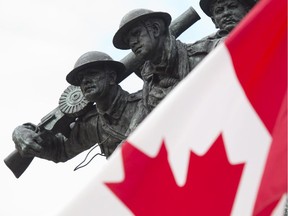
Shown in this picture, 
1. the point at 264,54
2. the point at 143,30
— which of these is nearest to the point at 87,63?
the point at 143,30

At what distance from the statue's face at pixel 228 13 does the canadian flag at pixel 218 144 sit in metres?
4.09

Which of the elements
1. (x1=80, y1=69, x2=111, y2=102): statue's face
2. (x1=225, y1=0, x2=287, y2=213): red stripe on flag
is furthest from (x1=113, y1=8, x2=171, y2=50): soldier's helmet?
(x1=225, y1=0, x2=287, y2=213): red stripe on flag

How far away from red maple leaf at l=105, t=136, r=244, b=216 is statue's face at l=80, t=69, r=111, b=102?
5186 mm

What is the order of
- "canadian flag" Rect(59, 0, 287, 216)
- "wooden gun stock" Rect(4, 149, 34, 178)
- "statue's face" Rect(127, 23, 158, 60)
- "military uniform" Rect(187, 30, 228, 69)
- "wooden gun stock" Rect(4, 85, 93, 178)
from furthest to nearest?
"wooden gun stock" Rect(4, 149, 34, 178)
"wooden gun stock" Rect(4, 85, 93, 178)
"military uniform" Rect(187, 30, 228, 69)
"statue's face" Rect(127, 23, 158, 60)
"canadian flag" Rect(59, 0, 287, 216)

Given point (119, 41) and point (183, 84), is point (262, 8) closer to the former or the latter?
point (183, 84)

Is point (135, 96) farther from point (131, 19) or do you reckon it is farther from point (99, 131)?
point (131, 19)

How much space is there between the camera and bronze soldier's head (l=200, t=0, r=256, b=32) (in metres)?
9.06

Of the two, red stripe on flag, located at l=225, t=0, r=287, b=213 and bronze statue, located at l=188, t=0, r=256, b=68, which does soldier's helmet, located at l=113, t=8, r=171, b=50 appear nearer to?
bronze statue, located at l=188, t=0, r=256, b=68

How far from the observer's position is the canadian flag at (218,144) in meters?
4.77

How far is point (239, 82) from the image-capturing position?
494cm

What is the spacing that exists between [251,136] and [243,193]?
0.97 ft

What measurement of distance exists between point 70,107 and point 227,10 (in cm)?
257

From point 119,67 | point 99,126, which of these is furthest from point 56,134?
point 119,67

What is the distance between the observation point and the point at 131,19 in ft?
28.7
